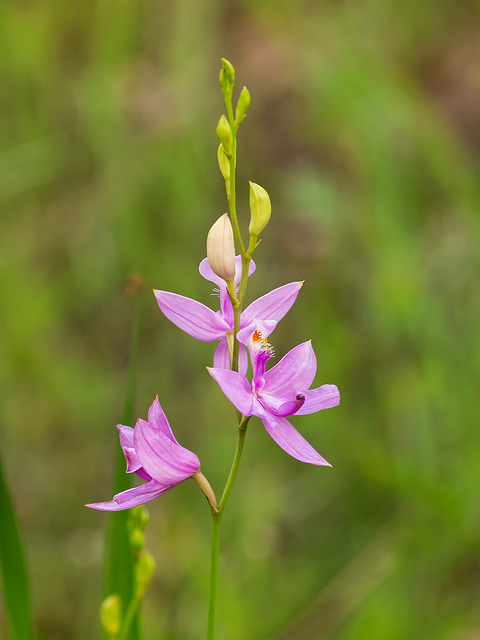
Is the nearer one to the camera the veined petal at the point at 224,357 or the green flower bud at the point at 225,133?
the green flower bud at the point at 225,133

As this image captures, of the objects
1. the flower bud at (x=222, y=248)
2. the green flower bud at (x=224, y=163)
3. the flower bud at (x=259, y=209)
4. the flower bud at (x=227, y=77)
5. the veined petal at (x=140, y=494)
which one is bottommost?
the veined petal at (x=140, y=494)

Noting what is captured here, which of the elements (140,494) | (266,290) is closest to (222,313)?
(140,494)

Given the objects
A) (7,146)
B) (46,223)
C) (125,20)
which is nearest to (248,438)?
(46,223)

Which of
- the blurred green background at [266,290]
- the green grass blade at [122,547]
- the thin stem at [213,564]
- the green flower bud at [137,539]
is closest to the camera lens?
the thin stem at [213,564]

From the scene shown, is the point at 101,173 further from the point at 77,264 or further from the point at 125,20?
the point at 125,20

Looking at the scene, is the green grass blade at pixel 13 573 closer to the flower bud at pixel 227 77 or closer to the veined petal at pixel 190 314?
the veined petal at pixel 190 314

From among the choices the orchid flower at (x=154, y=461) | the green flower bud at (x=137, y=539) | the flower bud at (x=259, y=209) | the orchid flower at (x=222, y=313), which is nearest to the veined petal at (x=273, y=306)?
the orchid flower at (x=222, y=313)
